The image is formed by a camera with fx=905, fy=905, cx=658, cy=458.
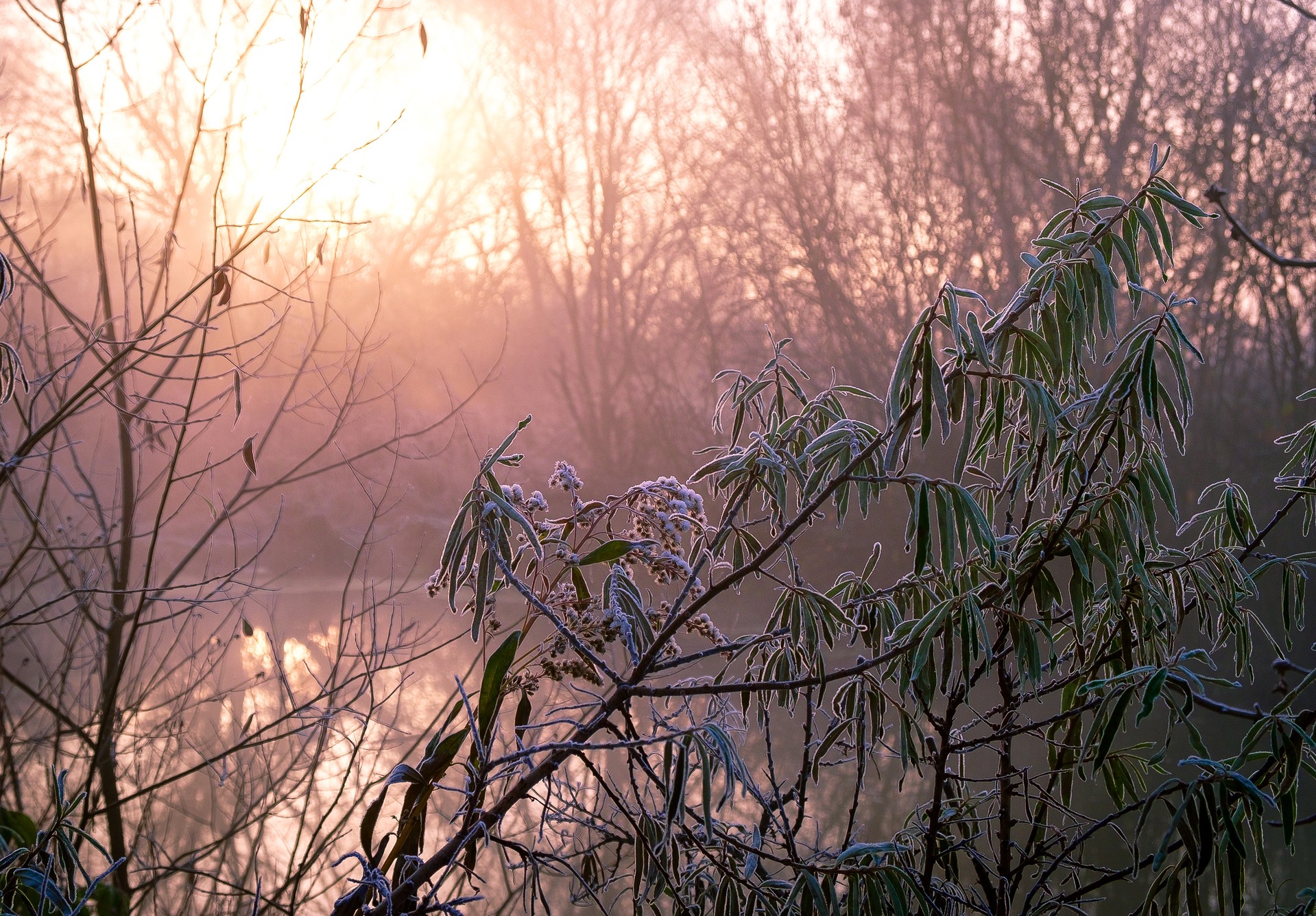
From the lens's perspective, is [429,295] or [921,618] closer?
[921,618]

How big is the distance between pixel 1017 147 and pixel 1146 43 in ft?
2.14

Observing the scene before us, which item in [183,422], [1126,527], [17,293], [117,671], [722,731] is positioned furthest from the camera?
[17,293]

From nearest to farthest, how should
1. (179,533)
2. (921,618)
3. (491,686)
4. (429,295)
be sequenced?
(491,686)
(921,618)
(179,533)
(429,295)

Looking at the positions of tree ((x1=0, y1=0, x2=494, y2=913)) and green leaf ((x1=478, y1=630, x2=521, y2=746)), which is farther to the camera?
tree ((x1=0, y1=0, x2=494, y2=913))

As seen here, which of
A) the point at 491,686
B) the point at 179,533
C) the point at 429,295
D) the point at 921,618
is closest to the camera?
the point at 491,686

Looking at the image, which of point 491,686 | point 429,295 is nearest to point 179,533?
point 429,295

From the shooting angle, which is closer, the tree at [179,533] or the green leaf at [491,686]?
the green leaf at [491,686]

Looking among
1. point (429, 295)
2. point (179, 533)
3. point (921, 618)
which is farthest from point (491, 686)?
point (429, 295)

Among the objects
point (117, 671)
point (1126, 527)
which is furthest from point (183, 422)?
point (1126, 527)

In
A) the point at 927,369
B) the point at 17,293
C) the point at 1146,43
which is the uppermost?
the point at 1146,43

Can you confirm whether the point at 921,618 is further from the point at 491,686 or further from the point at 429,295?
the point at 429,295

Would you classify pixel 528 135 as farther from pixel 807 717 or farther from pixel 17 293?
pixel 807 717

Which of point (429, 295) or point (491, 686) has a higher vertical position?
point (429, 295)

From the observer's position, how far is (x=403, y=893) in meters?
0.69
